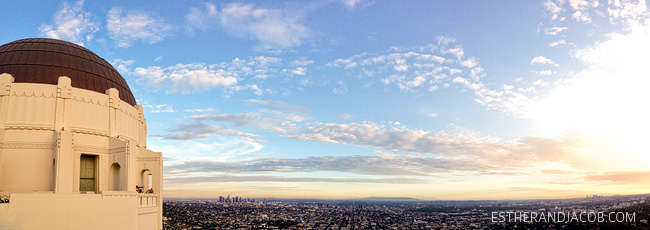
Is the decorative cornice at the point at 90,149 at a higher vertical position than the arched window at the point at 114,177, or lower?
higher

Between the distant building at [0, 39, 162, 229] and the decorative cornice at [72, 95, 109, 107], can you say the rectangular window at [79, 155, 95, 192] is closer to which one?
the distant building at [0, 39, 162, 229]

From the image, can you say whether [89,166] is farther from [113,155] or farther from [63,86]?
[63,86]

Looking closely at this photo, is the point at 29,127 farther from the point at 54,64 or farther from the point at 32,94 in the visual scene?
the point at 54,64

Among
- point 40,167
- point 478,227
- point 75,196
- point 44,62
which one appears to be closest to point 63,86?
point 44,62

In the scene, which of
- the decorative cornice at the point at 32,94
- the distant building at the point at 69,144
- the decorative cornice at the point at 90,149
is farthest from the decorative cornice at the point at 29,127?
the decorative cornice at the point at 32,94

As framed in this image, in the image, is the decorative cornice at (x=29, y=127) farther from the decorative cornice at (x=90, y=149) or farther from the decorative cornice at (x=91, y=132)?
the decorative cornice at (x=90, y=149)

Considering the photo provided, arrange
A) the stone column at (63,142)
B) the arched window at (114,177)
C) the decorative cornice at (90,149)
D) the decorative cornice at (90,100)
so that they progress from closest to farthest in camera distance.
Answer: the stone column at (63,142)
the decorative cornice at (90,149)
the decorative cornice at (90,100)
the arched window at (114,177)
